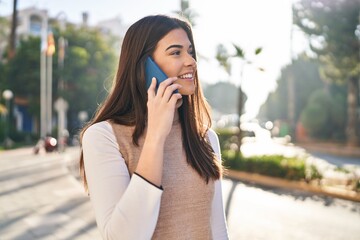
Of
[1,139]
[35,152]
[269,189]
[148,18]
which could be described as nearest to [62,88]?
[1,139]

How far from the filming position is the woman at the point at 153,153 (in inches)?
52.0

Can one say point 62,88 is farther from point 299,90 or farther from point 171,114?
point 171,114

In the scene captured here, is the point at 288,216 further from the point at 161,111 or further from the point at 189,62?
the point at 161,111

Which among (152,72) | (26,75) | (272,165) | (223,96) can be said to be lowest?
(223,96)

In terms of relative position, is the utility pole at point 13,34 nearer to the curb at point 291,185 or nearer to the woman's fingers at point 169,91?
the curb at point 291,185

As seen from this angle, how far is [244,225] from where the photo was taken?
22.8 feet

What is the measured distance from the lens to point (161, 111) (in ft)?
4.52

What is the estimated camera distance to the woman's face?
158 cm

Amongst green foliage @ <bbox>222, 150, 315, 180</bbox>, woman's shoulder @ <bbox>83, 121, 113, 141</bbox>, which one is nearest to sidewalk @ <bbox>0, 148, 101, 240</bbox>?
green foliage @ <bbox>222, 150, 315, 180</bbox>

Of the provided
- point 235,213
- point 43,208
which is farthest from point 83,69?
point 235,213

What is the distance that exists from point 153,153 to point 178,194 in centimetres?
30

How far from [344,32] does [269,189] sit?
49.3 feet

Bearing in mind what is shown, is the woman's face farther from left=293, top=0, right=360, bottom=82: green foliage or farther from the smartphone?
left=293, top=0, right=360, bottom=82: green foliage

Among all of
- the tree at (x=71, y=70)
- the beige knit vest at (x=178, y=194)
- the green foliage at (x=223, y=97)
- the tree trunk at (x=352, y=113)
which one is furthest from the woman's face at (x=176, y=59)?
the green foliage at (x=223, y=97)
